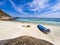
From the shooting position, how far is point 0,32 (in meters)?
1.48

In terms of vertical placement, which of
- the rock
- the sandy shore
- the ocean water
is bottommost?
the rock

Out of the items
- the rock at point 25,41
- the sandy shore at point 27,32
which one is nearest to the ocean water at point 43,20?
the sandy shore at point 27,32

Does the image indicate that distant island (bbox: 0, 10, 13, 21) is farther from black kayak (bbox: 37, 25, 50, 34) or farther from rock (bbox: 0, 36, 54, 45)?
black kayak (bbox: 37, 25, 50, 34)

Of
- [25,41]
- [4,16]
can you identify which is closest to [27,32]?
[25,41]

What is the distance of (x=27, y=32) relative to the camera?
1.50 meters

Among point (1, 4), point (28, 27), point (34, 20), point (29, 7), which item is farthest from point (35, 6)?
point (1, 4)

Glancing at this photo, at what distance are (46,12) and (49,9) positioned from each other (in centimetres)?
6

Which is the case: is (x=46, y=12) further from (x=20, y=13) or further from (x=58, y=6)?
(x=20, y=13)

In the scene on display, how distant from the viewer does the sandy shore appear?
4.86 feet

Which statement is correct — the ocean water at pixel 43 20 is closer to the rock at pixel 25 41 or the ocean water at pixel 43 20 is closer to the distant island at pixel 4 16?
the distant island at pixel 4 16

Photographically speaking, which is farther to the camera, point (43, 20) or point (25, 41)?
point (43, 20)

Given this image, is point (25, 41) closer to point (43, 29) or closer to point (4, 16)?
point (43, 29)

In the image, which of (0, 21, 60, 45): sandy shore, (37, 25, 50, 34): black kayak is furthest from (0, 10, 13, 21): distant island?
(37, 25, 50, 34): black kayak

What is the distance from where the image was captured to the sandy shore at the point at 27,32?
4.86ft
